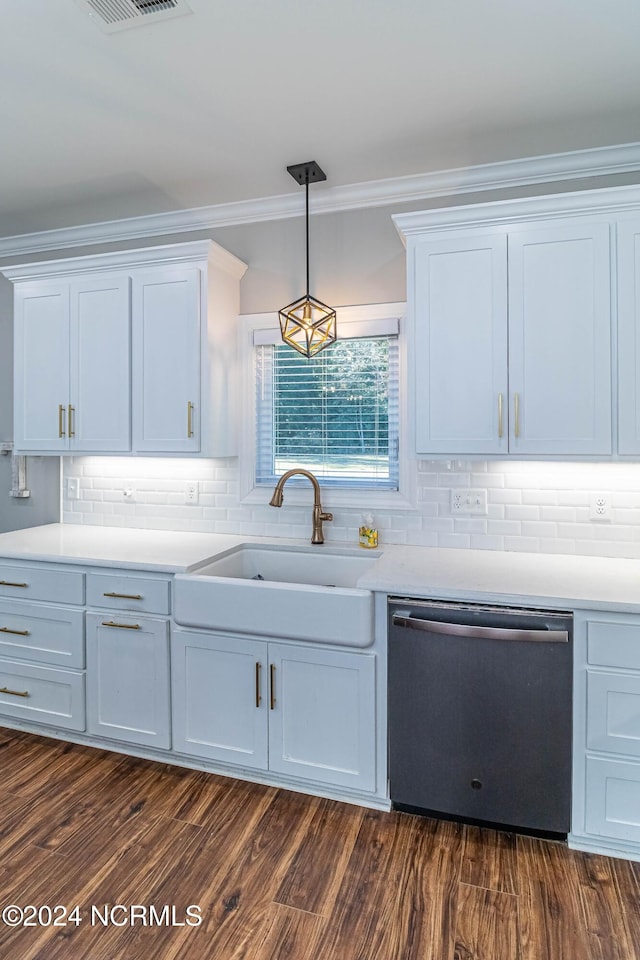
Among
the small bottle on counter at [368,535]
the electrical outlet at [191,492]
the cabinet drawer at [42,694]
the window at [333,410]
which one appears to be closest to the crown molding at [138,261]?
the window at [333,410]

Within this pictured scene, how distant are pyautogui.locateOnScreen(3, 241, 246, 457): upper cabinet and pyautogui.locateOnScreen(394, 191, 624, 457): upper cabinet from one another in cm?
103

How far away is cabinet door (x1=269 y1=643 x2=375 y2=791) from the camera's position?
2146mm

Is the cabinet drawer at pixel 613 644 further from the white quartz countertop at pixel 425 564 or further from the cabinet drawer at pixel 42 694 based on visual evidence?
the cabinet drawer at pixel 42 694

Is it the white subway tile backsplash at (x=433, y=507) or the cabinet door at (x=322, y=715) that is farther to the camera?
the white subway tile backsplash at (x=433, y=507)

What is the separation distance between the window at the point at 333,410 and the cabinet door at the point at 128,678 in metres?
1.04

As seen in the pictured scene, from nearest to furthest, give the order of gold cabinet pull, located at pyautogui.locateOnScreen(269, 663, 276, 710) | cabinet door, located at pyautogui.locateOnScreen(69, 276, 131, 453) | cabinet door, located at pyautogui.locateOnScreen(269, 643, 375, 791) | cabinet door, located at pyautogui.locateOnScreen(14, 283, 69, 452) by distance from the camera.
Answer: cabinet door, located at pyautogui.locateOnScreen(269, 643, 375, 791) < gold cabinet pull, located at pyautogui.locateOnScreen(269, 663, 276, 710) < cabinet door, located at pyautogui.locateOnScreen(69, 276, 131, 453) < cabinet door, located at pyautogui.locateOnScreen(14, 283, 69, 452)

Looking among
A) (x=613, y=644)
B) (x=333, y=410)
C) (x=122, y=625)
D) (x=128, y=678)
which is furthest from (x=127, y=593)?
(x=613, y=644)

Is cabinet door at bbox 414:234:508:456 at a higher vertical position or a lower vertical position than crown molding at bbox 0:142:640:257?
lower

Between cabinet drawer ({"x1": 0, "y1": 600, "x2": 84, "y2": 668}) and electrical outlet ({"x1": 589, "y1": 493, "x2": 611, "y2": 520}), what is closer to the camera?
electrical outlet ({"x1": 589, "y1": 493, "x2": 611, "y2": 520})

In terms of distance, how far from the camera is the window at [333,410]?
2871 mm

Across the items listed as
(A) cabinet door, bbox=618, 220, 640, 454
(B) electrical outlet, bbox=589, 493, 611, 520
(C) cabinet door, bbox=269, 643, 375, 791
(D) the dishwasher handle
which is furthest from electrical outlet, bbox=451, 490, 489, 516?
(C) cabinet door, bbox=269, 643, 375, 791

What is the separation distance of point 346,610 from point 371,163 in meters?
2.04

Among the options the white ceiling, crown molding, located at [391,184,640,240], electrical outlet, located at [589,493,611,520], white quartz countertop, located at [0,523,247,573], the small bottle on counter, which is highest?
the white ceiling

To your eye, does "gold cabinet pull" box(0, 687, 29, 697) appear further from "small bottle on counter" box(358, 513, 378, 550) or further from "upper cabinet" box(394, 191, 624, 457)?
"upper cabinet" box(394, 191, 624, 457)
